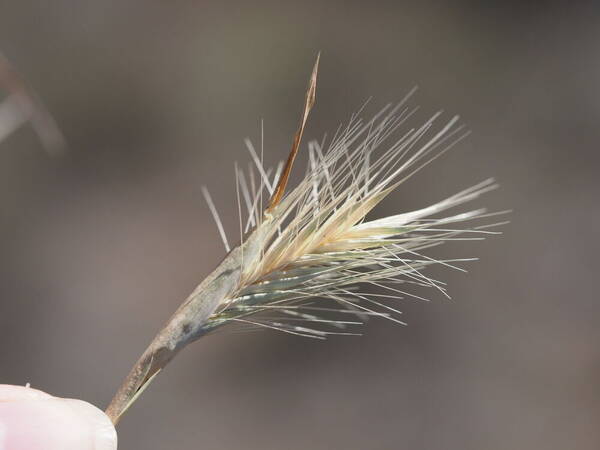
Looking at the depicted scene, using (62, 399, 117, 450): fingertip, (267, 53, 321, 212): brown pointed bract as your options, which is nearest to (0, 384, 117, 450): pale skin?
(62, 399, 117, 450): fingertip

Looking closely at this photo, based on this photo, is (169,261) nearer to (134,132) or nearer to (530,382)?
(134,132)

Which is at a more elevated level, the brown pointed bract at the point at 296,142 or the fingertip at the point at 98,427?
the brown pointed bract at the point at 296,142

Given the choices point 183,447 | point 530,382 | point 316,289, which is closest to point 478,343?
point 530,382

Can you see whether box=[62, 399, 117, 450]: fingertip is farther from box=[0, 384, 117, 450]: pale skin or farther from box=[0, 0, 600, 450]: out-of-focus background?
box=[0, 0, 600, 450]: out-of-focus background

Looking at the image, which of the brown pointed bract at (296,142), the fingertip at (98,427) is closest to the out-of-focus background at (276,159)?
the fingertip at (98,427)

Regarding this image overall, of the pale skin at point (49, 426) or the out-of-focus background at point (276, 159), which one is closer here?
the pale skin at point (49, 426)

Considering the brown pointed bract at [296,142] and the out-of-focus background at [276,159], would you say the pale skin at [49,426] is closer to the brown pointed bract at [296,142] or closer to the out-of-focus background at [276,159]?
the brown pointed bract at [296,142]

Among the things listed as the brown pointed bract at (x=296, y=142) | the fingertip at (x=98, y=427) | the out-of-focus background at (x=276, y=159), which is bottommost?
the out-of-focus background at (x=276, y=159)
